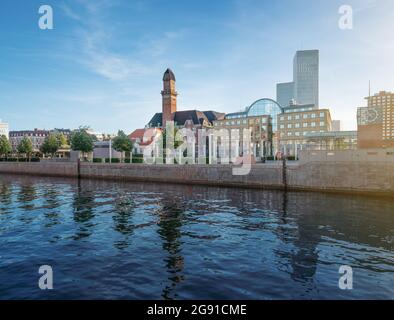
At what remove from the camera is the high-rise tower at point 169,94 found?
98.1m

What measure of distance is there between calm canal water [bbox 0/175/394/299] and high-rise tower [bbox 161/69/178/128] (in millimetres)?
79405

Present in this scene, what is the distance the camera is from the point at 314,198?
1122 inches

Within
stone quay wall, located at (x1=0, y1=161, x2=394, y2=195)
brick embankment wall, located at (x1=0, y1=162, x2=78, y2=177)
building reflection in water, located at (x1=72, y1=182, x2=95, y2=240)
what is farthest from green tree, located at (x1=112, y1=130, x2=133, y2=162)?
building reflection in water, located at (x1=72, y1=182, x2=95, y2=240)

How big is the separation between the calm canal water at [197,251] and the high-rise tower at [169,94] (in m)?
79.4

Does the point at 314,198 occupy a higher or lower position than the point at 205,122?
lower

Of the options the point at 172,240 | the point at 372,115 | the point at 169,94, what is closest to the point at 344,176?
the point at 372,115

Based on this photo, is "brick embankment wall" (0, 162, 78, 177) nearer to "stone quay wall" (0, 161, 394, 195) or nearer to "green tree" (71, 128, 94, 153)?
"stone quay wall" (0, 161, 394, 195)

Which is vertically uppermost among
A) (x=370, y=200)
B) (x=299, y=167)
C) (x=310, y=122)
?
(x=310, y=122)

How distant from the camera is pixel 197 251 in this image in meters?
12.8

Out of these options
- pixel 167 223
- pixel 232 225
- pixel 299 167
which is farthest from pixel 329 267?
pixel 299 167

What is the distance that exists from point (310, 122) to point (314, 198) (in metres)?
84.0

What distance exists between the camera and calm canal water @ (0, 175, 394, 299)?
9156 mm

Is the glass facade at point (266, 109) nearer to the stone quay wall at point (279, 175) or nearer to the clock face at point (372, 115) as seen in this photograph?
the stone quay wall at point (279, 175)
